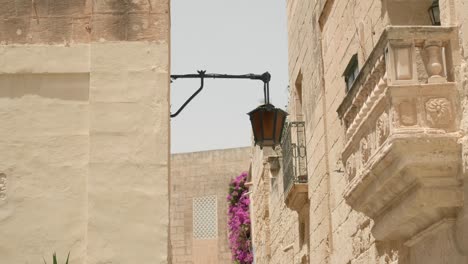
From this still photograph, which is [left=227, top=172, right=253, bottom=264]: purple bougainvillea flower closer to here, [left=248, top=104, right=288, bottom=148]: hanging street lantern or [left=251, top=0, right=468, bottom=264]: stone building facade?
[left=251, top=0, right=468, bottom=264]: stone building facade

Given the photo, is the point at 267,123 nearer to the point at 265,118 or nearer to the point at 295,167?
the point at 265,118

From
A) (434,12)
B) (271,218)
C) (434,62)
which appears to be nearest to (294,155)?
(271,218)

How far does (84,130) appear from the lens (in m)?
7.41

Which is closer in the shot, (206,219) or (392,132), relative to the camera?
(392,132)

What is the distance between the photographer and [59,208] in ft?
23.8

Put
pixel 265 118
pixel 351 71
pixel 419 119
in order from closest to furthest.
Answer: pixel 419 119
pixel 265 118
pixel 351 71

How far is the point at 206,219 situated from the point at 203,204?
0.51 meters

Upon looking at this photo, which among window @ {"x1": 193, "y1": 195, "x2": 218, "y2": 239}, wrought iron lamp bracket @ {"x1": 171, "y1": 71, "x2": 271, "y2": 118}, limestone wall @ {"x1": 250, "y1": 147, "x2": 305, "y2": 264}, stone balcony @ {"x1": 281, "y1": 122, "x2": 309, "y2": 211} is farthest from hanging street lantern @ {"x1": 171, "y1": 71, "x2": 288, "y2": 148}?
window @ {"x1": 193, "y1": 195, "x2": 218, "y2": 239}

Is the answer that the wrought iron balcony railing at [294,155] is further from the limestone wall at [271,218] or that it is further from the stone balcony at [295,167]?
the limestone wall at [271,218]

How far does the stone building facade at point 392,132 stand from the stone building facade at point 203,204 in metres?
17.9

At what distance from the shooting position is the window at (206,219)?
1117 inches

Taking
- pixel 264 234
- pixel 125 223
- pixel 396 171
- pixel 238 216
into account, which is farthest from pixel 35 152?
pixel 238 216

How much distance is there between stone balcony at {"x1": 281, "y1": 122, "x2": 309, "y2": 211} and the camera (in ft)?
38.5

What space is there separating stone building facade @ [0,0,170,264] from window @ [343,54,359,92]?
6.54 feet
